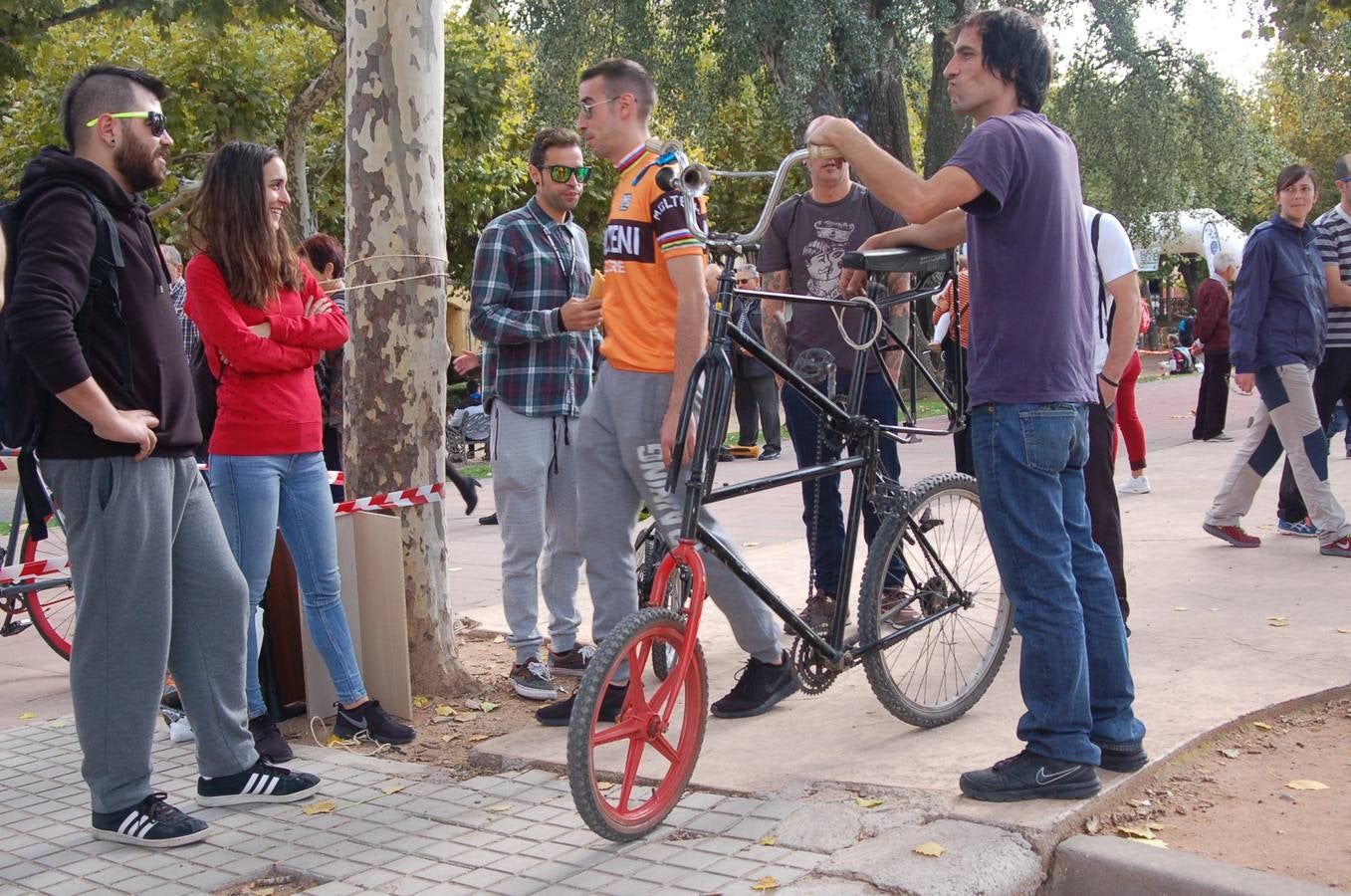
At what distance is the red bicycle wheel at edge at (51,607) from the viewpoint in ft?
21.6

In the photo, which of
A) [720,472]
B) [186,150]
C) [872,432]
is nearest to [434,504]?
[872,432]

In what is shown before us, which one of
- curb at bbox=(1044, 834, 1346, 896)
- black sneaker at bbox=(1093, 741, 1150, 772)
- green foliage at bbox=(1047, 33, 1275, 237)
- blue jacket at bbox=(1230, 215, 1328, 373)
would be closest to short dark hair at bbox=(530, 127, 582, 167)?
black sneaker at bbox=(1093, 741, 1150, 772)

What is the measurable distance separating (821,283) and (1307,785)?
9.49 ft

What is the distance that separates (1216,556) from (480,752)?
14.3 ft

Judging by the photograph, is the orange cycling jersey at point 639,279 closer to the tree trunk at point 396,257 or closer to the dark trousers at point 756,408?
the tree trunk at point 396,257

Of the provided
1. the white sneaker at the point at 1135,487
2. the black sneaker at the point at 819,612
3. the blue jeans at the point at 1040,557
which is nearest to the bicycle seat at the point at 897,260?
the blue jeans at the point at 1040,557

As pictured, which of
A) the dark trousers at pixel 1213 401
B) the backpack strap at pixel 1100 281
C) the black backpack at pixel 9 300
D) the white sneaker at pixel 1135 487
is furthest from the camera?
the dark trousers at pixel 1213 401

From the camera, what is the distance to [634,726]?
3719mm

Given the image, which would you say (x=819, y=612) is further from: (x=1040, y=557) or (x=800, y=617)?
(x=1040, y=557)

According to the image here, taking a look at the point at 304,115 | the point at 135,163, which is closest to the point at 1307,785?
the point at 135,163

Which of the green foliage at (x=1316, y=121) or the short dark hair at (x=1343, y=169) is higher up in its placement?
the green foliage at (x=1316, y=121)

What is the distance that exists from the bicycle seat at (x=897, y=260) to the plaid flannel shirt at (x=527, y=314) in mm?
1532

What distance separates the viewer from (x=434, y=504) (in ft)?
17.6

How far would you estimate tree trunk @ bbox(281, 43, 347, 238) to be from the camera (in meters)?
15.7
